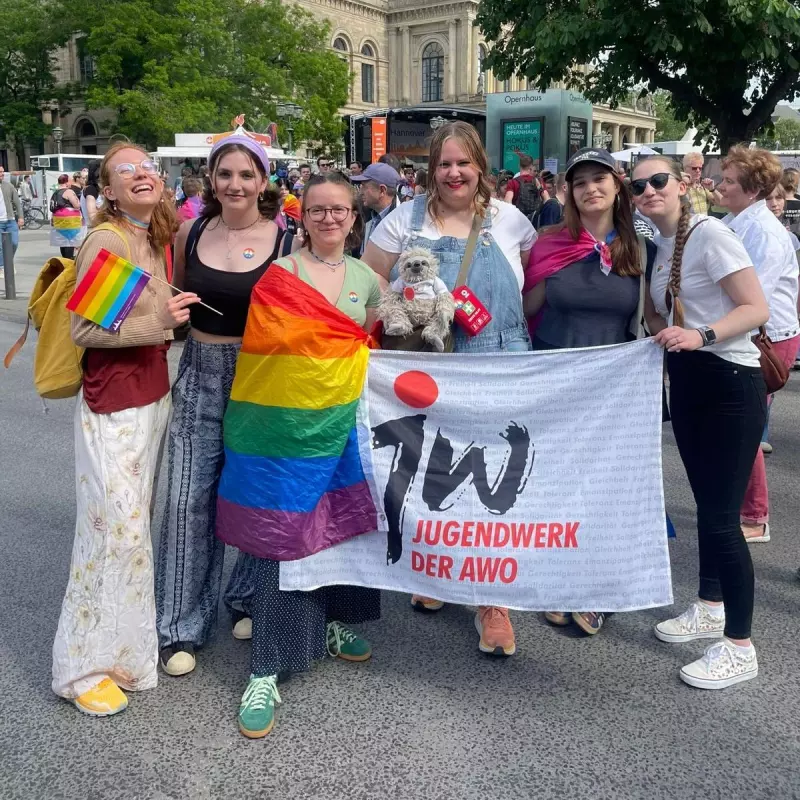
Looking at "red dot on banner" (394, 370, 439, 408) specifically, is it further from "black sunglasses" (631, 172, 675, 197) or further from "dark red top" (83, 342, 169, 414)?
"black sunglasses" (631, 172, 675, 197)

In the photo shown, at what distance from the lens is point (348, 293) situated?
3059 millimetres

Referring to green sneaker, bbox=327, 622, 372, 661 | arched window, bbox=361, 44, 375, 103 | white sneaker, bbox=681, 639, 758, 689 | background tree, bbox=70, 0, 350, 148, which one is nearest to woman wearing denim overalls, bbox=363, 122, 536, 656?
green sneaker, bbox=327, 622, 372, 661

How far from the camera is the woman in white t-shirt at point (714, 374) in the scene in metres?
3.00

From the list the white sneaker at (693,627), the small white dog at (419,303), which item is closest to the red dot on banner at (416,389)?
the small white dog at (419,303)

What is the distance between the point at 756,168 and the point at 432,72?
79.1 metres

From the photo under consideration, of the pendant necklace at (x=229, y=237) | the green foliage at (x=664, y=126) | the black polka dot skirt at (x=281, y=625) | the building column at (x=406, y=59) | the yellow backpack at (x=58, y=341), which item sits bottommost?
the black polka dot skirt at (x=281, y=625)

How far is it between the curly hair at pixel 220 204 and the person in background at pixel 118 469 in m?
0.19

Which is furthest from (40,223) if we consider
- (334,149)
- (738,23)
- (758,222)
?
(758,222)

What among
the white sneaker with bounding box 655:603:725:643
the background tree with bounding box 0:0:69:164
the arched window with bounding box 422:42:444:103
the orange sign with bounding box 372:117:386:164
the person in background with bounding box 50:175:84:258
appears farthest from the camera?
the arched window with bounding box 422:42:444:103

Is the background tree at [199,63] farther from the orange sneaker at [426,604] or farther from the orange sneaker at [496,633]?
the orange sneaker at [496,633]

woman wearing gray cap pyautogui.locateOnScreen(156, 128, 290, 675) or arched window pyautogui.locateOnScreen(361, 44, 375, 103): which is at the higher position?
arched window pyautogui.locateOnScreen(361, 44, 375, 103)

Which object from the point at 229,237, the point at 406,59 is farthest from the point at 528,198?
the point at 406,59

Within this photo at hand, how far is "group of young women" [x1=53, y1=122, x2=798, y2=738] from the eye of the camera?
301 centimetres

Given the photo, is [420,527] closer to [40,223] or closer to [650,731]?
[650,731]
